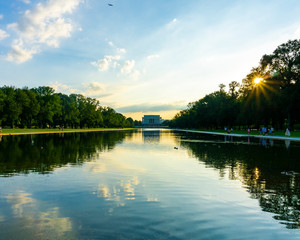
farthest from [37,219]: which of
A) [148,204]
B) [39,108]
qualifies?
[39,108]

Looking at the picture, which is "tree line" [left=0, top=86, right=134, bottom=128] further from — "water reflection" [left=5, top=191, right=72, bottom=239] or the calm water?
"water reflection" [left=5, top=191, right=72, bottom=239]

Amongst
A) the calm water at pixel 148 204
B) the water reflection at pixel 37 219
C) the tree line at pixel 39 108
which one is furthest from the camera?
the tree line at pixel 39 108

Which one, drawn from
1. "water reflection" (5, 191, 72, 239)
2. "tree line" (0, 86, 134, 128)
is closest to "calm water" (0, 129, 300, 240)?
"water reflection" (5, 191, 72, 239)

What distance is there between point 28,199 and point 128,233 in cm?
435

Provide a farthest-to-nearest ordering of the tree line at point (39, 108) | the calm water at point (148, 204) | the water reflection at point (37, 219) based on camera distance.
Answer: the tree line at point (39, 108) < the calm water at point (148, 204) < the water reflection at point (37, 219)

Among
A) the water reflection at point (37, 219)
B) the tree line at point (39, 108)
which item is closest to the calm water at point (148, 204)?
the water reflection at point (37, 219)

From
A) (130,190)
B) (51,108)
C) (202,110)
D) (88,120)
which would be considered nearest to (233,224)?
(130,190)

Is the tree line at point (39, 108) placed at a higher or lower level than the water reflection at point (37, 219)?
higher

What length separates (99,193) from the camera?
9.12m

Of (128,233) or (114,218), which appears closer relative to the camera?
(128,233)

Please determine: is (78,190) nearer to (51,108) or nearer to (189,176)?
(189,176)

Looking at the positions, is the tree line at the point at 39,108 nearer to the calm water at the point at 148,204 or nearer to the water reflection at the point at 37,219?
the calm water at the point at 148,204

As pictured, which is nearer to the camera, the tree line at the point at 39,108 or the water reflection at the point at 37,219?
the water reflection at the point at 37,219

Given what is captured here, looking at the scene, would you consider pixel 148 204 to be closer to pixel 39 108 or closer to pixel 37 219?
pixel 37 219
